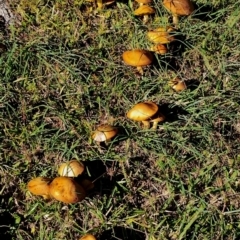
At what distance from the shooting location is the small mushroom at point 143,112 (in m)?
4.49

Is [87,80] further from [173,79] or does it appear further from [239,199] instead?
[239,199]

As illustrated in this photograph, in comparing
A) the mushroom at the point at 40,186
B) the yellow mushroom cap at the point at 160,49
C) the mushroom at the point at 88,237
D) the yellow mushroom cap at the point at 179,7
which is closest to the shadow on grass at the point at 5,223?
the mushroom at the point at 40,186

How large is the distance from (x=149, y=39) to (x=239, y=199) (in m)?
1.86

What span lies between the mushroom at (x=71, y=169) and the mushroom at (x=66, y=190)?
0.23 meters

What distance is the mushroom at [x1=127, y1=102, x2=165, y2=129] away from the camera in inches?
177

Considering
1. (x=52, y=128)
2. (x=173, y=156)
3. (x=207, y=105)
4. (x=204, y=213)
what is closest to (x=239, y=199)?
(x=204, y=213)

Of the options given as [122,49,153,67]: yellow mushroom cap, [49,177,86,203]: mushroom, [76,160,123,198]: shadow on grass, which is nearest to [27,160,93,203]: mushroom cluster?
[49,177,86,203]: mushroom

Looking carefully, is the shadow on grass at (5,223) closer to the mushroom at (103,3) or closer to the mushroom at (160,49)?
the mushroom at (160,49)

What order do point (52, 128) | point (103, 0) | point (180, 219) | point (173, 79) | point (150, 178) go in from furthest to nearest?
point (103, 0), point (173, 79), point (52, 128), point (150, 178), point (180, 219)

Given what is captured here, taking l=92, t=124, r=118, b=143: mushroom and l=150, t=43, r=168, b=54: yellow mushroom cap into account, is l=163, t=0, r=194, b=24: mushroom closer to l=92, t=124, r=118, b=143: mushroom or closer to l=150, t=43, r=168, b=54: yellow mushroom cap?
l=150, t=43, r=168, b=54: yellow mushroom cap

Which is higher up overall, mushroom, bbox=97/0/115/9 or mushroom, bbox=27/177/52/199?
mushroom, bbox=97/0/115/9

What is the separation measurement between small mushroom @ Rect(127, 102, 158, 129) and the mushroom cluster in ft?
2.15

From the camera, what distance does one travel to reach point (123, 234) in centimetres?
411

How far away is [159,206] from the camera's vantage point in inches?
169
